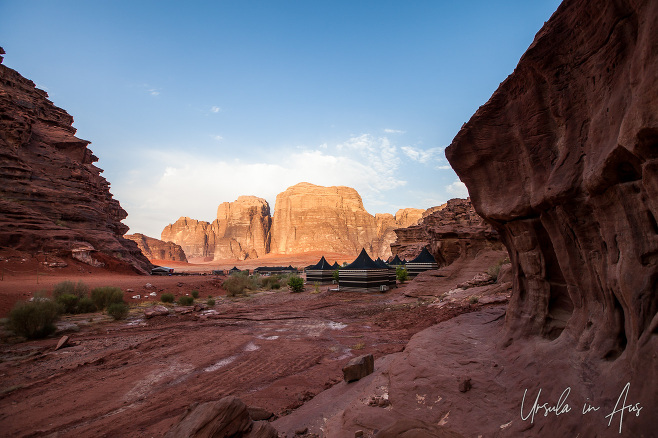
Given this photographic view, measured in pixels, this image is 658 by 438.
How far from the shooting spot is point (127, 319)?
40.8 feet

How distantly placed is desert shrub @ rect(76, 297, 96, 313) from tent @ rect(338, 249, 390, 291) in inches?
567

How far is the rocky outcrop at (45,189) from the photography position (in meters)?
24.3

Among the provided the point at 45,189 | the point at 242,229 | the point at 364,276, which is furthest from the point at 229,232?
the point at 364,276

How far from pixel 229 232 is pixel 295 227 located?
89.8 ft

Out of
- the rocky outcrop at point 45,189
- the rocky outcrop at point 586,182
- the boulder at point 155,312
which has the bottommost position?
the boulder at point 155,312

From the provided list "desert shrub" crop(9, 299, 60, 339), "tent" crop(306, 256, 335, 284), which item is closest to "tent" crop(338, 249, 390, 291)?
"tent" crop(306, 256, 335, 284)

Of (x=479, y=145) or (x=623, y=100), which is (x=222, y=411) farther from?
(x=479, y=145)

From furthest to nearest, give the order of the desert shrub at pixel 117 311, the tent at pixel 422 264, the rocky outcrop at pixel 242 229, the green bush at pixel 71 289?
the rocky outcrop at pixel 242 229 → the tent at pixel 422 264 → the green bush at pixel 71 289 → the desert shrub at pixel 117 311

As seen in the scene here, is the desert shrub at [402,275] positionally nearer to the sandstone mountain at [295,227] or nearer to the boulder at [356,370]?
the boulder at [356,370]

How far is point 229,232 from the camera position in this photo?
354ft

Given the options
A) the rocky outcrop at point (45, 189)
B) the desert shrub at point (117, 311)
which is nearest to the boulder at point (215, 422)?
the desert shrub at point (117, 311)

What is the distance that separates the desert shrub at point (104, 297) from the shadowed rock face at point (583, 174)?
15.9m

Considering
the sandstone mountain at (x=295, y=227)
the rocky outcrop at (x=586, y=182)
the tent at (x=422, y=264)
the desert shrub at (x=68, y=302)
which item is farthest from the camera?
the sandstone mountain at (x=295, y=227)

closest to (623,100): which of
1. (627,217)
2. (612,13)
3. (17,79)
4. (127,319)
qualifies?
(612,13)
